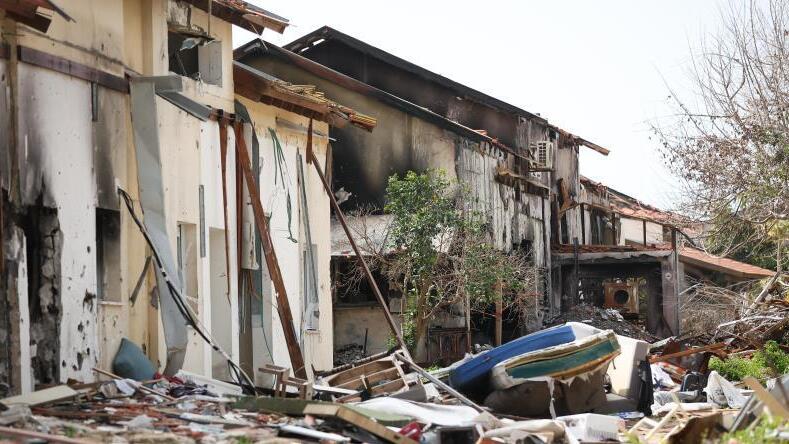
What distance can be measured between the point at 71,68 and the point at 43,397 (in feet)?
12.5

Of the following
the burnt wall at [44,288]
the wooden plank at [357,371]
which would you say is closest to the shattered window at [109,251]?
the burnt wall at [44,288]

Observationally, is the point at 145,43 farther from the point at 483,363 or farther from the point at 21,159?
the point at 483,363

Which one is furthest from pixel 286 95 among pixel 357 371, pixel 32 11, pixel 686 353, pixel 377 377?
pixel 686 353

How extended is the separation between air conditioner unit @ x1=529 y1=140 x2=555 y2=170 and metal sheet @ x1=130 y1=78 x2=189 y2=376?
2562 centimetres

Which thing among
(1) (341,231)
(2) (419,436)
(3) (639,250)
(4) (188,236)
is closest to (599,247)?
(3) (639,250)

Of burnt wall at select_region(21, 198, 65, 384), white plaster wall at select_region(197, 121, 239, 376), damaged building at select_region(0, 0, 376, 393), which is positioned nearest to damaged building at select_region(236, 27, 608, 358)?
damaged building at select_region(0, 0, 376, 393)

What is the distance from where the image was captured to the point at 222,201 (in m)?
17.4

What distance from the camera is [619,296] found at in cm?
4694

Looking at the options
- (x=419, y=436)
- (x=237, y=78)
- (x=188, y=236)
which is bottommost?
(x=419, y=436)

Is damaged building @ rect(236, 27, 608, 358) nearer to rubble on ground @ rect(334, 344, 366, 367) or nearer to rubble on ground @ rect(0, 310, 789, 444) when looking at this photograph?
rubble on ground @ rect(334, 344, 366, 367)

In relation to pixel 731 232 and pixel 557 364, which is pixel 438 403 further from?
pixel 731 232

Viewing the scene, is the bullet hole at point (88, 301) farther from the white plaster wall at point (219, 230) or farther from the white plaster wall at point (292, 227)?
the white plaster wall at point (292, 227)

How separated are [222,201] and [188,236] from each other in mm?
1138

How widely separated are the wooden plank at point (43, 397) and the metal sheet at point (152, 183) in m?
2.90
